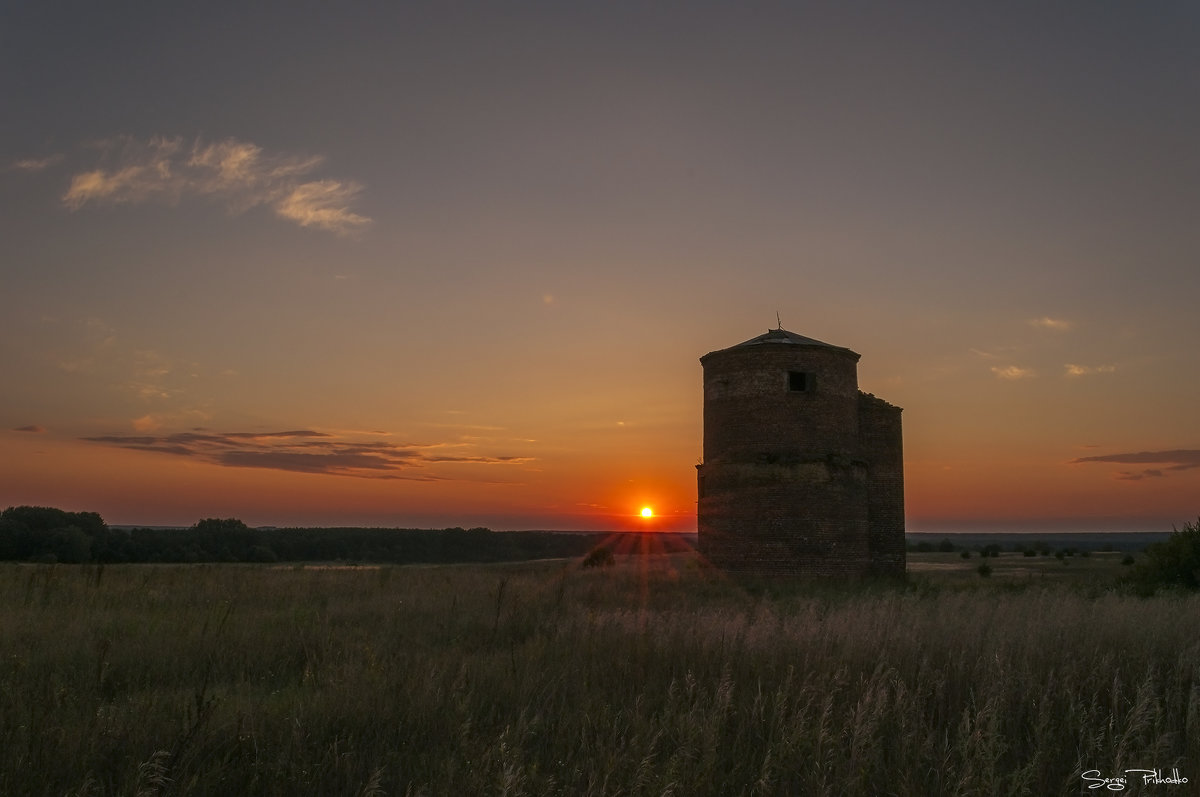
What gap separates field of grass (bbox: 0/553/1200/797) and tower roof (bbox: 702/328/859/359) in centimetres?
1405

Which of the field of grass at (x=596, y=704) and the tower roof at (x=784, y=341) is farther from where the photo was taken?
the tower roof at (x=784, y=341)

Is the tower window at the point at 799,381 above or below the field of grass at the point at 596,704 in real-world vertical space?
above

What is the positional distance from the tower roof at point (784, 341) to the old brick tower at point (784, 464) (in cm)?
4

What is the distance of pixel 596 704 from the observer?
516 cm

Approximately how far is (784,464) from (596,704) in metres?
17.8

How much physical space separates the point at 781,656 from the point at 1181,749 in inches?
104

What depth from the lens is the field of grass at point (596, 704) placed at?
3.90 metres

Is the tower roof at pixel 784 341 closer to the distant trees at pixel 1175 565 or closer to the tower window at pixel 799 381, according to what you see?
the tower window at pixel 799 381

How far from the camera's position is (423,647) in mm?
7387

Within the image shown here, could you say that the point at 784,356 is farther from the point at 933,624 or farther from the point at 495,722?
the point at 495,722

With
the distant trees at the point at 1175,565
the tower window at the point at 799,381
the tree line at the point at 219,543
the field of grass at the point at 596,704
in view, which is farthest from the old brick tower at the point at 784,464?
the tree line at the point at 219,543
